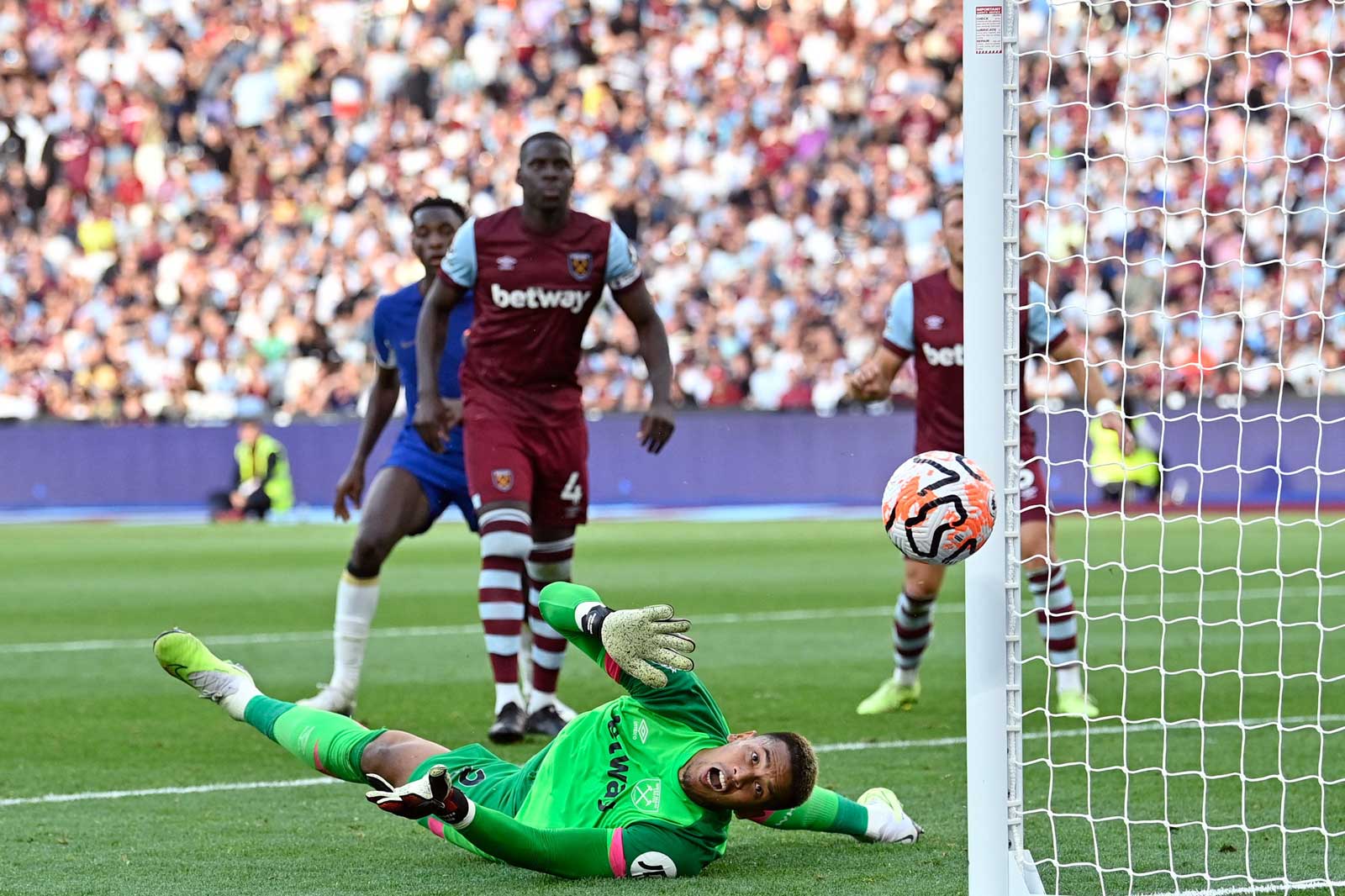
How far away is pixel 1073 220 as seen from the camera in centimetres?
2325

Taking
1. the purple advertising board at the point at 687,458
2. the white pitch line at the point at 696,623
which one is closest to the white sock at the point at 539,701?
the white pitch line at the point at 696,623

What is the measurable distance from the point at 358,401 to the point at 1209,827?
18.8 meters

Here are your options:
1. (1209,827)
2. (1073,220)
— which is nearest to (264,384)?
(1073,220)

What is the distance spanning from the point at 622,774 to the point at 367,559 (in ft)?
10.7

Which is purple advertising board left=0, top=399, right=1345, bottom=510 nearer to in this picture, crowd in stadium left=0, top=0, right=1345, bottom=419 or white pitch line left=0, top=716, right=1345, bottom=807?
crowd in stadium left=0, top=0, right=1345, bottom=419

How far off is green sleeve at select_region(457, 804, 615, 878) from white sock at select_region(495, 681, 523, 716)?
2361mm

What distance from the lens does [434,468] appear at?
25.7 feet

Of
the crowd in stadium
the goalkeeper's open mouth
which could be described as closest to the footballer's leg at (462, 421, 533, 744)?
the goalkeeper's open mouth

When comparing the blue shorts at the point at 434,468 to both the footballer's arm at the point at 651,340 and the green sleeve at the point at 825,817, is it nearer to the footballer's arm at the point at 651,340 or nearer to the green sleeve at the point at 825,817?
the footballer's arm at the point at 651,340

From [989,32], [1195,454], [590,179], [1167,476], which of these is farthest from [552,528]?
[590,179]

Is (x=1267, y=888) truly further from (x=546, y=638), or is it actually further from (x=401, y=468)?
(x=401, y=468)

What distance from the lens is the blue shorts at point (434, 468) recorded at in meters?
7.84

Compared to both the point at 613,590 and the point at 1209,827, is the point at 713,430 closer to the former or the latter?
the point at 613,590

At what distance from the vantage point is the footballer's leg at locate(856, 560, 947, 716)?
7.97 m
